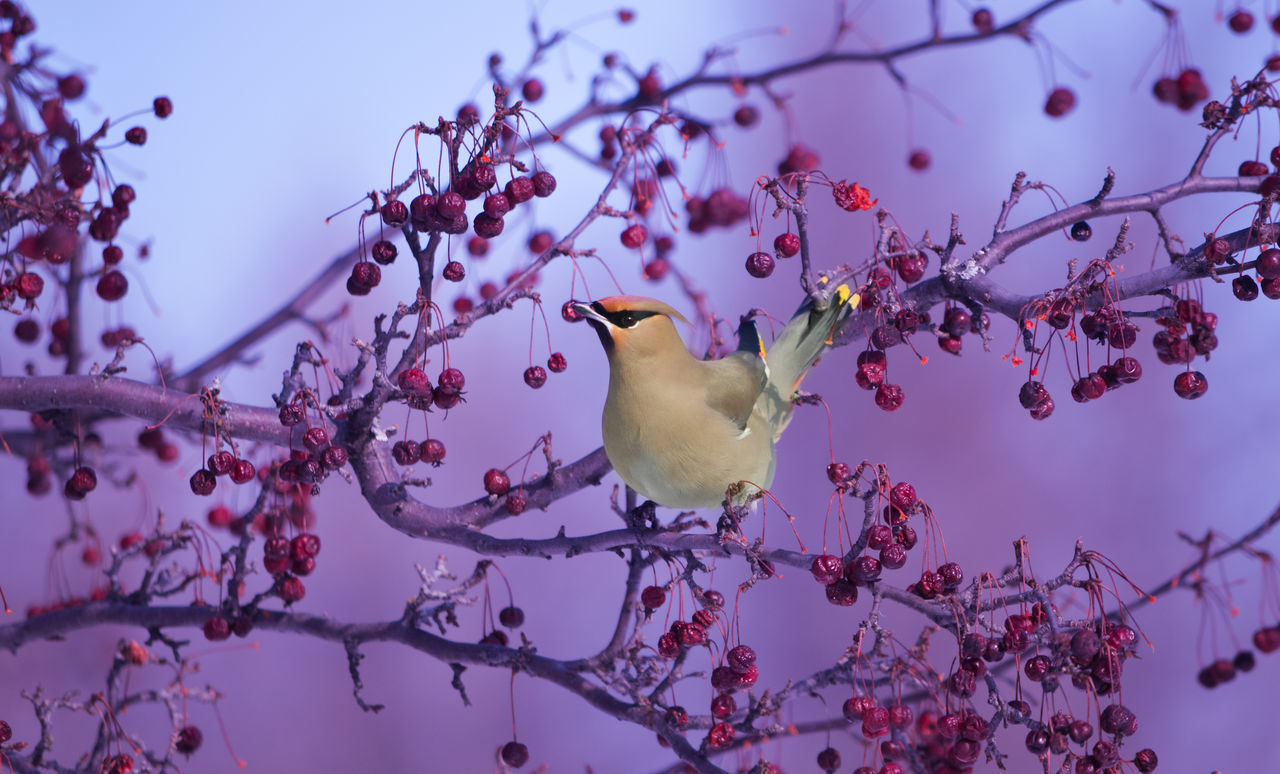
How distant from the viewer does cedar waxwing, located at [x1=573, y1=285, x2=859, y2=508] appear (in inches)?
52.6

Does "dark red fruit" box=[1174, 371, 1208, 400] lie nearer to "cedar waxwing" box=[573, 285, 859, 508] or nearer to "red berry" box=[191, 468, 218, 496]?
"cedar waxwing" box=[573, 285, 859, 508]

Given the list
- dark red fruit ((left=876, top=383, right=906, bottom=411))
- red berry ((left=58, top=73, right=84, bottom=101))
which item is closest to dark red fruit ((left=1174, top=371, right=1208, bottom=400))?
dark red fruit ((left=876, top=383, right=906, bottom=411))

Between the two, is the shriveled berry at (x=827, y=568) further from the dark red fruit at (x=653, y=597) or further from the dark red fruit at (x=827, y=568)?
the dark red fruit at (x=653, y=597)

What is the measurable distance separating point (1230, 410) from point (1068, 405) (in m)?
0.33

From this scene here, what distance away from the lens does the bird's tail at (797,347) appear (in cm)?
141

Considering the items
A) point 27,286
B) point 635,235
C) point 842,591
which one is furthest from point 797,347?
point 27,286

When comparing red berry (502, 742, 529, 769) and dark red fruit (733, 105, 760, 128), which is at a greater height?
dark red fruit (733, 105, 760, 128)

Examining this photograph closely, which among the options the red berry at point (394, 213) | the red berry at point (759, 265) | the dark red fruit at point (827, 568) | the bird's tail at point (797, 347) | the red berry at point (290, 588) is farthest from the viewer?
the red berry at point (290, 588)

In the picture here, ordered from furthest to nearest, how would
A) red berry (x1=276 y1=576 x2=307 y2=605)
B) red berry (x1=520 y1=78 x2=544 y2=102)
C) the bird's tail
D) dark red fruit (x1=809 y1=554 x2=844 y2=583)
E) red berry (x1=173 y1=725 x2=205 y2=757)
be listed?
red berry (x1=520 y1=78 x2=544 y2=102), red berry (x1=173 y1=725 x2=205 y2=757), red berry (x1=276 y1=576 x2=307 y2=605), the bird's tail, dark red fruit (x1=809 y1=554 x2=844 y2=583)

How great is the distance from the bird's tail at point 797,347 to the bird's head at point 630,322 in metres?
0.18

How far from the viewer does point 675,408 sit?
134 centimetres

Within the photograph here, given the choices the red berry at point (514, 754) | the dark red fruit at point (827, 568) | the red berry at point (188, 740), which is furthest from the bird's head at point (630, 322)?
the red berry at point (188, 740)

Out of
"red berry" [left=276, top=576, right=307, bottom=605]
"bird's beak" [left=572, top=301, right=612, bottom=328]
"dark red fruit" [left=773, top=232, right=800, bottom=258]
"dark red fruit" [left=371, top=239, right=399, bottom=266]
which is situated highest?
"dark red fruit" [left=773, top=232, right=800, bottom=258]

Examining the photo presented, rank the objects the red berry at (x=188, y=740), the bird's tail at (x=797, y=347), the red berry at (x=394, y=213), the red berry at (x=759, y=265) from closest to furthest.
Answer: the red berry at (x=394, y=213)
the red berry at (x=759, y=265)
the bird's tail at (x=797, y=347)
the red berry at (x=188, y=740)
